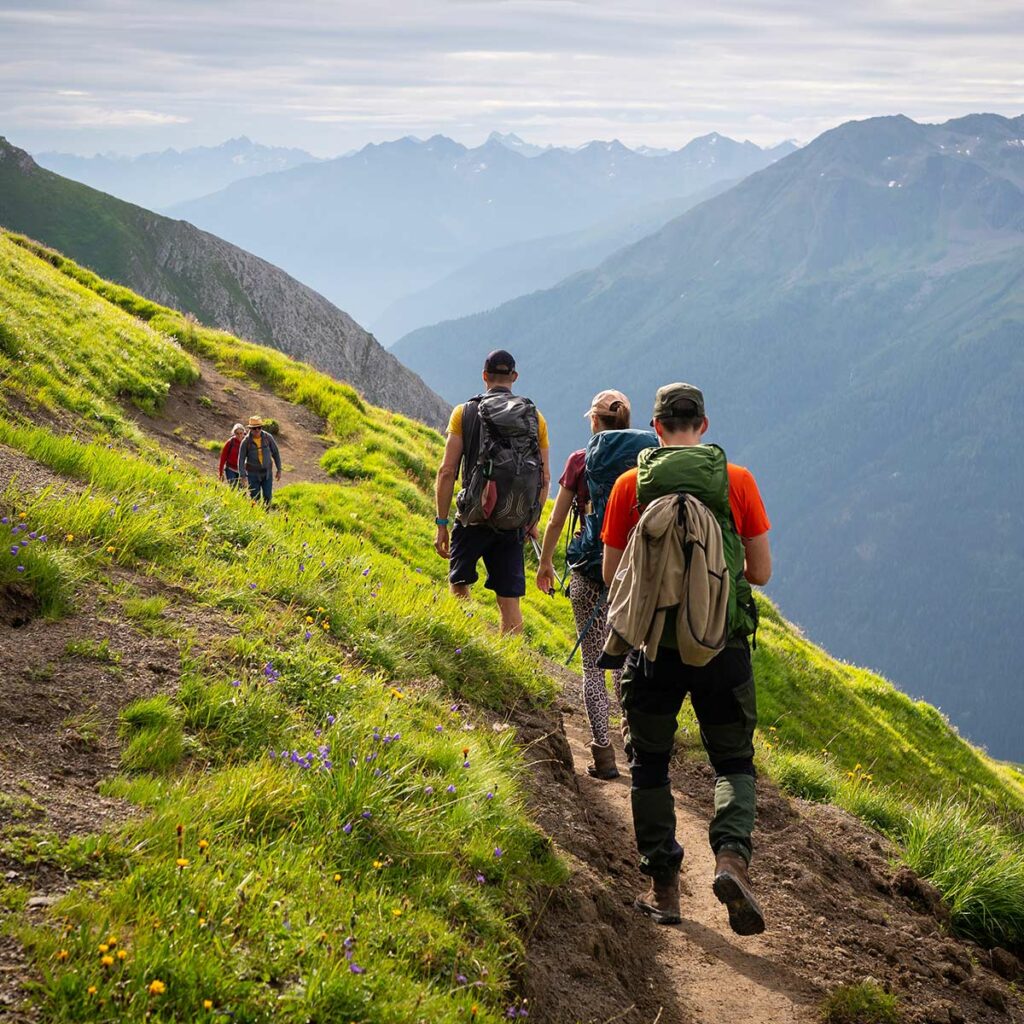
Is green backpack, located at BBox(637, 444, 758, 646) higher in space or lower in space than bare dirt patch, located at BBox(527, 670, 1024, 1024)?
higher

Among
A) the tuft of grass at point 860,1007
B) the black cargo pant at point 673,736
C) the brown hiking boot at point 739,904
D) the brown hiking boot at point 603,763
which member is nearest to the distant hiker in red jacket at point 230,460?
the brown hiking boot at point 603,763

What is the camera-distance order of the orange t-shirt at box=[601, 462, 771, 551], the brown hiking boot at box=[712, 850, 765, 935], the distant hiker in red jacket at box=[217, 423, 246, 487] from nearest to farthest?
the brown hiking boot at box=[712, 850, 765, 935] < the orange t-shirt at box=[601, 462, 771, 551] < the distant hiker in red jacket at box=[217, 423, 246, 487]

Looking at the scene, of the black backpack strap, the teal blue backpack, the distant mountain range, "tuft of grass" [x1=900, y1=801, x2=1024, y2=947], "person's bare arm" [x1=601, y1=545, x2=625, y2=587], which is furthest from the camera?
the distant mountain range

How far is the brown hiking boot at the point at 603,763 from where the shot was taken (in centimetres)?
798

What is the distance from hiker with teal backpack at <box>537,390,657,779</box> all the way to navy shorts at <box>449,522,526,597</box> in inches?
34.5

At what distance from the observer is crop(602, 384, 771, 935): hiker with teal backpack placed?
5211mm

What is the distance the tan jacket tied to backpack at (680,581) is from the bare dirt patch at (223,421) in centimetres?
1385

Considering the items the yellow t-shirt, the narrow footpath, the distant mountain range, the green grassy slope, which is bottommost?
the narrow footpath

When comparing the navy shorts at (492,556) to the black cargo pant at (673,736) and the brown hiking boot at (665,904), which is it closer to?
the black cargo pant at (673,736)

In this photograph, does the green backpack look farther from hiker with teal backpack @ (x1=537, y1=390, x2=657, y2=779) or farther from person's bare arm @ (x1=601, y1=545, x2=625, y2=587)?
hiker with teal backpack @ (x1=537, y1=390, x2=657, y2=779)

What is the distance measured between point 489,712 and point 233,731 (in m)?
2.60

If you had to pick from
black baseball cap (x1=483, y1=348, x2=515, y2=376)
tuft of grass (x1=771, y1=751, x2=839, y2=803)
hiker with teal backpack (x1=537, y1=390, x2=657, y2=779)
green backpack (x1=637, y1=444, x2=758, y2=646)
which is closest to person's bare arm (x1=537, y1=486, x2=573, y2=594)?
hiker with teal backpack (x1=537, y1=390, x2=657, y2=779)

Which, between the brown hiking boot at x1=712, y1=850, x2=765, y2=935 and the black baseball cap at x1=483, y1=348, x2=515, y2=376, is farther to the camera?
the black baseball cap at x1=483, y1=348, x2=515, y2=376

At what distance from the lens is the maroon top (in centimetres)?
798
